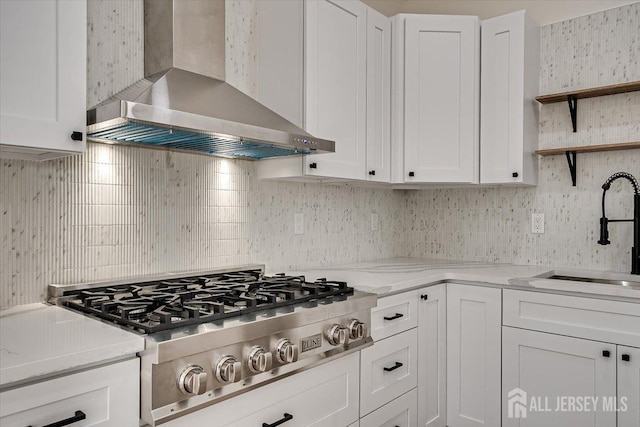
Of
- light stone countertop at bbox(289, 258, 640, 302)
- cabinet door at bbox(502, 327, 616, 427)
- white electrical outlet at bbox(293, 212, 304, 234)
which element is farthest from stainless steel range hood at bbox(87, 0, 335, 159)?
cabinet door at bbox(502, 327, 616, 427)

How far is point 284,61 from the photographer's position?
220cm

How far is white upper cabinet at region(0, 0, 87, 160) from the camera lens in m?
1.21

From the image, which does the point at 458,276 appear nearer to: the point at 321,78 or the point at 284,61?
the point at 321,78

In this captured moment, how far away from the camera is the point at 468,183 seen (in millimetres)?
2729

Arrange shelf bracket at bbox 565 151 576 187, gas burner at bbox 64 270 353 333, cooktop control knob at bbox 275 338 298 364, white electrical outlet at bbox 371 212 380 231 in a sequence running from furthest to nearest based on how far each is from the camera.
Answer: white electrical outlet at bbox 371 212 380 231
shelf bracket at bbox 565 151 576 187
cooktop control knob at bbox 275 338 298 364
gas burner at bbox 64 270 353 333

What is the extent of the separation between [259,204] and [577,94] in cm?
187

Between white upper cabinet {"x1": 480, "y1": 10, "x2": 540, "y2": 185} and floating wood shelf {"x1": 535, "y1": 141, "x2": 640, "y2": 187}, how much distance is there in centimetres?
11

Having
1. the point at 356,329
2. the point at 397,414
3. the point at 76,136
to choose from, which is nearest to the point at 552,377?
the point at 397,414

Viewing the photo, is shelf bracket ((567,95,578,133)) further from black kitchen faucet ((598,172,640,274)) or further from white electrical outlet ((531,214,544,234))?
white electrical outlet ((531,214,544,234))

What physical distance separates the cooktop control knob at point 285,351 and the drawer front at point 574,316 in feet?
4.29

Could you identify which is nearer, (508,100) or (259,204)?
(259,204)

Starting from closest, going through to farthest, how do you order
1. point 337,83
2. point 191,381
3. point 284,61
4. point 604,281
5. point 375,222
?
point 191,381, point 284,61, point 337,83, point 604,281, point 375,222

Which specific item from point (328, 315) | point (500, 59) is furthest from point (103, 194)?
point (500, 59)

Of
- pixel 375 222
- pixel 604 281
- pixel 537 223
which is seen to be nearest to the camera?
pixel 604 281
